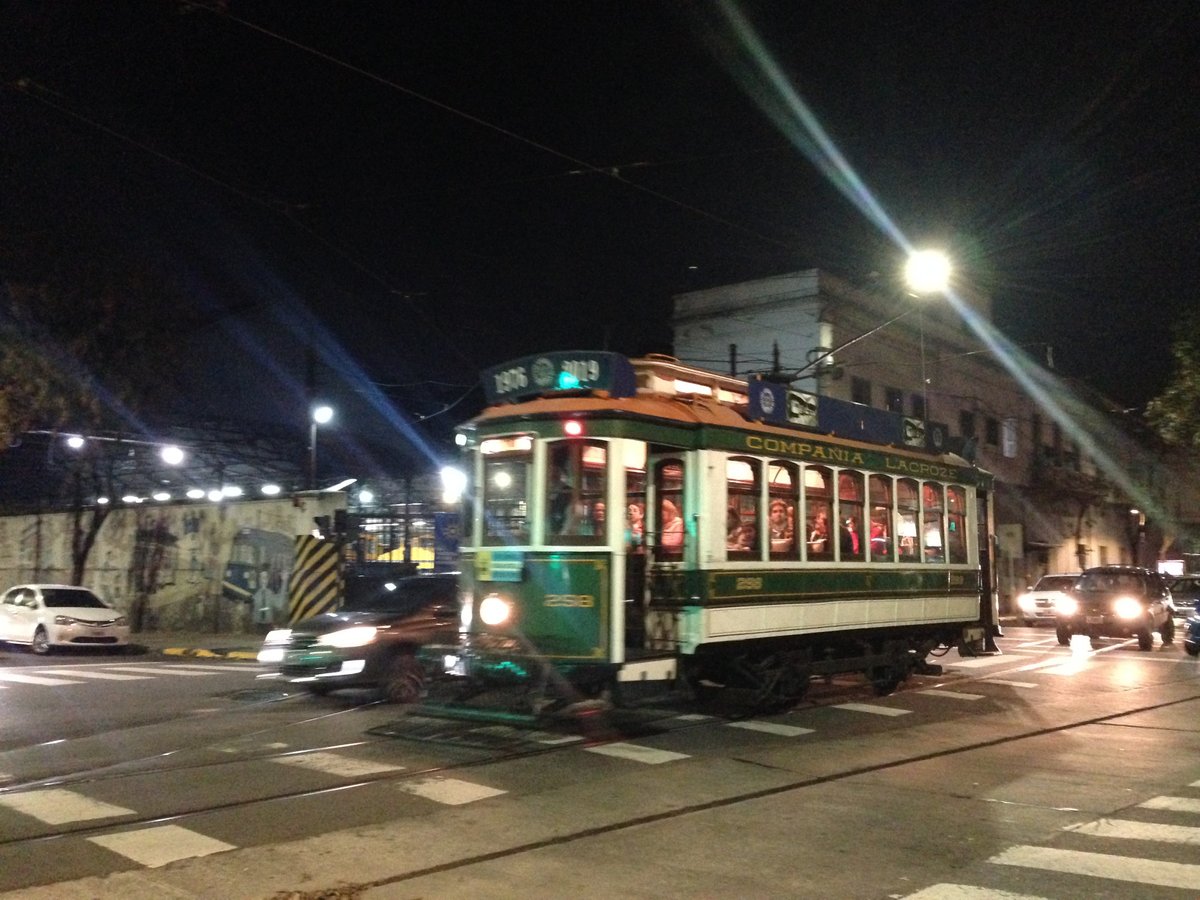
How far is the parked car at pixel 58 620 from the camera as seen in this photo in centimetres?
2156

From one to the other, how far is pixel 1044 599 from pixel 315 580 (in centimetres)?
1959

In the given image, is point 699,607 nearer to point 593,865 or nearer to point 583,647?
point 583,647

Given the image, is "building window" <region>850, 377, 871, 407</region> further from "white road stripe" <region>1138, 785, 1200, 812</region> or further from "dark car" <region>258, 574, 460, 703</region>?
"white road stripe" <region>1138, 785, 1200, 812</region>

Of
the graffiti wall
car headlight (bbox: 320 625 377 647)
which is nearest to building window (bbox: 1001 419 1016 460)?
the graffiti wall

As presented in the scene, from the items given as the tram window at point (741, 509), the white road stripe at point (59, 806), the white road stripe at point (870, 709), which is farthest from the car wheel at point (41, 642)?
the white road stripe at point (870, 709)

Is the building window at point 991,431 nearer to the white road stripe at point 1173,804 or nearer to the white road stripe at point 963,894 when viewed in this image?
the white road stripe at point 1173,804

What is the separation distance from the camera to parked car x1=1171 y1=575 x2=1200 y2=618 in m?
28.5

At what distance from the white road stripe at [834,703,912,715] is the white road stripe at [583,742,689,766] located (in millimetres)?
3700

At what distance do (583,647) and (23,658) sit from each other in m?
15.4

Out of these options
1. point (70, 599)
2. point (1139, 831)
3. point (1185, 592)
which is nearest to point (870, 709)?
point (1139, 831)

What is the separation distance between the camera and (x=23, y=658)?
20828mm

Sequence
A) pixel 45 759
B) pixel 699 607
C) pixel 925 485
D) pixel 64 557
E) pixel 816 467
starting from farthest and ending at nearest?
pixel 64 557, pixel 925 485, pixel 816 467, pixel 699 607, pixel 45 759

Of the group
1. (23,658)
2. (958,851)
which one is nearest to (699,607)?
(958,851)

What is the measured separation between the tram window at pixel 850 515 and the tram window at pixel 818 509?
23 centimetres
